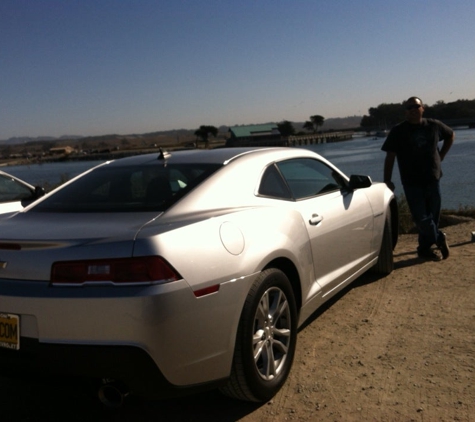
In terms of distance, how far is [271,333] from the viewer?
3.29 meters

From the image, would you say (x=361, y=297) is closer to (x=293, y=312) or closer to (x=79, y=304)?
(x=293, y=312)

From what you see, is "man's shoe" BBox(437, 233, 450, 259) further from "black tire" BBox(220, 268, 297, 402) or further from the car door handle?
"black tire" BBox(220, 268, 297, 402)

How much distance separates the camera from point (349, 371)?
11.8 ft

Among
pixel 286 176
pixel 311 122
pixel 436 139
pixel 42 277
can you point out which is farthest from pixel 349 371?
pixel 311 122

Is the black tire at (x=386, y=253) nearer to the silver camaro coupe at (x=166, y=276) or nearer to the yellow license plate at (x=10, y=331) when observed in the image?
the silver camaro coupe at (x=166, y=276)

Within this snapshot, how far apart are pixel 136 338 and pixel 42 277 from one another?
527mm

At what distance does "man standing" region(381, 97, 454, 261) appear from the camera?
255 inches

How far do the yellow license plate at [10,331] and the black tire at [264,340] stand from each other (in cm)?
106

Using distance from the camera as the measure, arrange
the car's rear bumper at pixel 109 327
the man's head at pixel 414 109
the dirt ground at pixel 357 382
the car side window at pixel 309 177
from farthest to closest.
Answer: the man's head at pixel 414 109
the car side window at pixel 309 177
the dirt ground at pixel 357 382
the car's rear bumper at pixel 109 327

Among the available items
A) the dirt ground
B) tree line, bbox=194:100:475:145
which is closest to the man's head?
the dirt ground

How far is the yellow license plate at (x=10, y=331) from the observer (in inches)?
104

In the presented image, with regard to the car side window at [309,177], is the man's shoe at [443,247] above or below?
below

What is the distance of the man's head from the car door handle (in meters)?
2.95

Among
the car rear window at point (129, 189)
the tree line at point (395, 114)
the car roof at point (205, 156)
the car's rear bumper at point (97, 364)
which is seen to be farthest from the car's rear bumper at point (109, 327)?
the tree line at point (395, 114)
